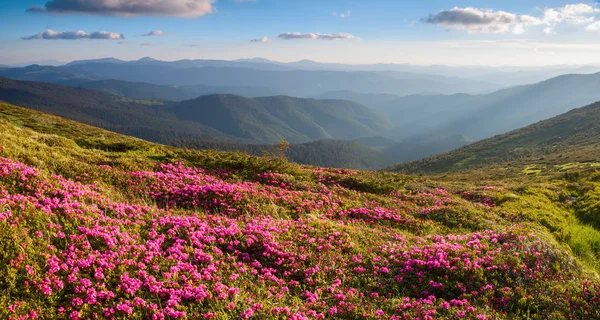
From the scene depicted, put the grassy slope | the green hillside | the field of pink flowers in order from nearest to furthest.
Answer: the field of pink flowers < the grassy slope < the green hillside

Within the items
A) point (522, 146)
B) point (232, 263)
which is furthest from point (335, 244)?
point (522, 146)

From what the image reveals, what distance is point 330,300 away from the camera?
8.67 meters

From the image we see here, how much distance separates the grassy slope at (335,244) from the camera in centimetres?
788

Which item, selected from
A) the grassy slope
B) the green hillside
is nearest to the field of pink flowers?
the grassy slope

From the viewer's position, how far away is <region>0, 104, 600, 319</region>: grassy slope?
788cm

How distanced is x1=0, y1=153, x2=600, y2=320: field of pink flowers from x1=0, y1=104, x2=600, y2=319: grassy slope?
0.14 ft

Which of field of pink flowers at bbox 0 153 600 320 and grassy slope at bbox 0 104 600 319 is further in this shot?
grassy slope at bbox 0 104 600 319

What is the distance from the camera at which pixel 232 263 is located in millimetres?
9328

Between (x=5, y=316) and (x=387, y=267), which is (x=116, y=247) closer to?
(x=5, y=316)

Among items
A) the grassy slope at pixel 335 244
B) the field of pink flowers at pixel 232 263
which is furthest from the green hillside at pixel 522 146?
the field of pink flowers at pixel 232 263

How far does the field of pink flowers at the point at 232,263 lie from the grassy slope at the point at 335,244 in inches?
1.7

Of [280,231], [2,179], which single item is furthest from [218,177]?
[2,179]

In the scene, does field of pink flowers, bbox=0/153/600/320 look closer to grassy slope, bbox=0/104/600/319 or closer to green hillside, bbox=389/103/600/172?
grassy slope, bbox=0/104/600/319

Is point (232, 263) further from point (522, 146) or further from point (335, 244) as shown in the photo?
point (522, 146)
